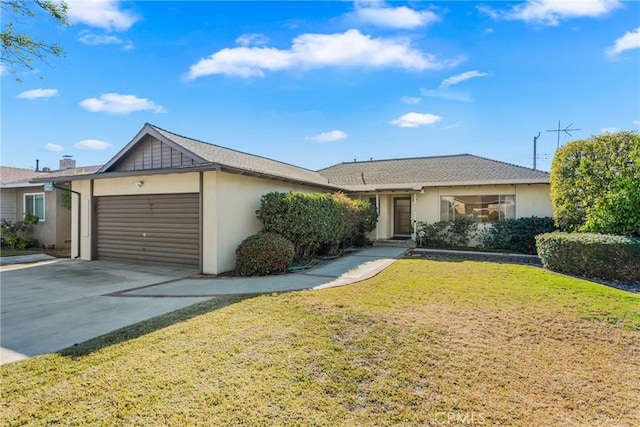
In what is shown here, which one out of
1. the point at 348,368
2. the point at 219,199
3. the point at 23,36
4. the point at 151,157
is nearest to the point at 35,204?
the point at 151,157

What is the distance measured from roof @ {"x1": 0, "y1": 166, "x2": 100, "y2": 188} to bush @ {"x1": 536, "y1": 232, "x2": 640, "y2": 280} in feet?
63.0

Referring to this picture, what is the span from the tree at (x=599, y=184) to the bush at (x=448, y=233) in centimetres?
459

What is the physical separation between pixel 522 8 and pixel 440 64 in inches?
135

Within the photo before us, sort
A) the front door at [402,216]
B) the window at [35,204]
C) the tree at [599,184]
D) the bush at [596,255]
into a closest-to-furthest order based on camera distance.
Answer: the bush at [596,255] < the tree at [599,184] < the window at [35,204] < the front door at [402,216]

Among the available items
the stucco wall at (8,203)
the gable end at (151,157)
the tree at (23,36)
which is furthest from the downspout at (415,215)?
the stucco wall at (8,203)

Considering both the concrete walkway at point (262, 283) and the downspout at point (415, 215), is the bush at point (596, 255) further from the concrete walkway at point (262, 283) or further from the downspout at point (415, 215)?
the downspout at point (415, 215)

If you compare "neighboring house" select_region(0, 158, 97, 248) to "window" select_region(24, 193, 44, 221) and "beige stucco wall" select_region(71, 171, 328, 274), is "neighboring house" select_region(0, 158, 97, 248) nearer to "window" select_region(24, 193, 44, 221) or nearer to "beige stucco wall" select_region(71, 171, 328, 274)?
"window" select_region(24, 193, 44, 221)

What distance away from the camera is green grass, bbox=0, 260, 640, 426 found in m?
2.99

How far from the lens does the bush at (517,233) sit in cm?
1391

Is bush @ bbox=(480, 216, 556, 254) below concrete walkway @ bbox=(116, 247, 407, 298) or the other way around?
the other way around

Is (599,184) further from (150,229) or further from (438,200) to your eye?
(150,229)

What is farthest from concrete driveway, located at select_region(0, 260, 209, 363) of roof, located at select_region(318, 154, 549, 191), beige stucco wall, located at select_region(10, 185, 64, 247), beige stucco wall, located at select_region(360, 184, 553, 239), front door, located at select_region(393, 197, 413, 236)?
front door, located at select_region(393, 197, 413, 236)

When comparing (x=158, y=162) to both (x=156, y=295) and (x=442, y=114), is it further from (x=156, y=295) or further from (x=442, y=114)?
(x=442, y=114)

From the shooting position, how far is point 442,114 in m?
15.8
